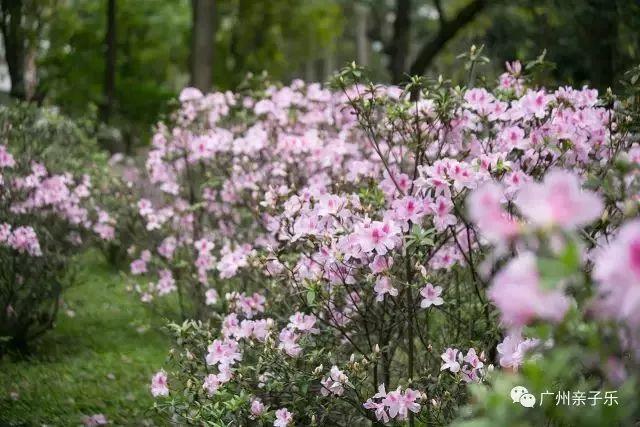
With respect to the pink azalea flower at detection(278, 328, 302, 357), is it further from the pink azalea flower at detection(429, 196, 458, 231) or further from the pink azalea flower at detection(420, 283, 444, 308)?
the pink azalea flower at detection(429, 196, 458, 231)

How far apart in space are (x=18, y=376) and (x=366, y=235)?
11.3ft

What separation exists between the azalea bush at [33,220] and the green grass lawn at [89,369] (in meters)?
0.30

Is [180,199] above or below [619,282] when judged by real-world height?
above

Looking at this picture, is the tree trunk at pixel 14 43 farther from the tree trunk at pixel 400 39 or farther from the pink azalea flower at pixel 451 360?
the pink azalea flower at pixel 451 360

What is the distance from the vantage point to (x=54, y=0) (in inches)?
634

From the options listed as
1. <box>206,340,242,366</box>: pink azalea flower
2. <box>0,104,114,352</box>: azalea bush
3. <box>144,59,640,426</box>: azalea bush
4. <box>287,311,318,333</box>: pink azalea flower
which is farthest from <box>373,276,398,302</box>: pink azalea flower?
<box>0,104,114,352</box>: azalea bush

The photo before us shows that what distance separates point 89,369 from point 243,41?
18.7 m

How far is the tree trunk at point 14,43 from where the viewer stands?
36.2 ft

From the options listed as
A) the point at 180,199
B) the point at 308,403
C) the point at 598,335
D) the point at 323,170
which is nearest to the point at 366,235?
the point at 308,403

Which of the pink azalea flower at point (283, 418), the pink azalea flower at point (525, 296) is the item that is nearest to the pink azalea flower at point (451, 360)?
the pink azalea flower at point (283, 418)

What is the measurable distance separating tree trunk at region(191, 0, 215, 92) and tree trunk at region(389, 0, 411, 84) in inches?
143

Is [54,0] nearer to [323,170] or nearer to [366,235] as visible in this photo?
[323,170]

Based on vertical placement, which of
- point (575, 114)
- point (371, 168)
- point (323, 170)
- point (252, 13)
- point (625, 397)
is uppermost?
point (252, 13)

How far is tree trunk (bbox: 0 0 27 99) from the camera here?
36.2 ft
